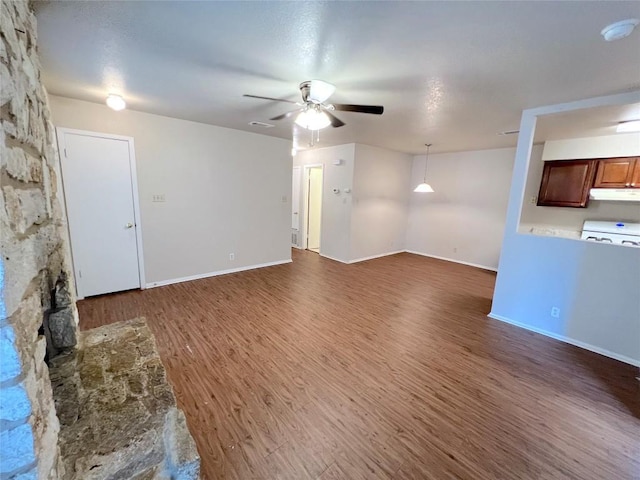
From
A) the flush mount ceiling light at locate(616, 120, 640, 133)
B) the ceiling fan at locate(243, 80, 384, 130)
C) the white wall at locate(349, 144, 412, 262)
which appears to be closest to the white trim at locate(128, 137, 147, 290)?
the ceiling fan at locate(243, 80, 384, 130)

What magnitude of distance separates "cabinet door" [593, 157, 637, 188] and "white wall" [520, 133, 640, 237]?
0.13 metres

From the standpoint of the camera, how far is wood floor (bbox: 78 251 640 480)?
161cm

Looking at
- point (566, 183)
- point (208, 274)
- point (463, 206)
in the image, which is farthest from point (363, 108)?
point (463, 206)

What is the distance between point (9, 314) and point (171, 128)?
3881mm

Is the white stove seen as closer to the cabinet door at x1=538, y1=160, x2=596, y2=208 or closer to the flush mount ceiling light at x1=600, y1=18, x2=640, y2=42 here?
the cabinet door at x1=538, y1=160, x2=596, y2=208

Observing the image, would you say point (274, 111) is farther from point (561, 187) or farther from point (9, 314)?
point (561, 187)

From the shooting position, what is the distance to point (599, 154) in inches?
159

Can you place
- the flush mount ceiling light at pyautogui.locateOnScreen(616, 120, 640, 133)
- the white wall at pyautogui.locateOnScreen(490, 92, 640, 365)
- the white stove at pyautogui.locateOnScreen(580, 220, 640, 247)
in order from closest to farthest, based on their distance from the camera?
the white wall at pyautogui.locateOnScreen(490, 92, 640, 365), the flush mount ceiling light at pyautogui.locateOnScreen(616, 120, 640, 133), the white stove at pyautogui.locateOnScreen(580, 220, 640, 247)

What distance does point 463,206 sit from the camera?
5922mm

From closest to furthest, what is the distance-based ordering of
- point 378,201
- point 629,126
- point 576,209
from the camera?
point 629,126
point 576,209
point 378,201

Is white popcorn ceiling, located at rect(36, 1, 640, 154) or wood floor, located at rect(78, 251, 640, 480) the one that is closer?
white popcorn ceiling, located at rect(36, 1, 640, 154)

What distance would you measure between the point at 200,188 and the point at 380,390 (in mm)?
3779

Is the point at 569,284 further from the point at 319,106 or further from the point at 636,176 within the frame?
the point at 319,106

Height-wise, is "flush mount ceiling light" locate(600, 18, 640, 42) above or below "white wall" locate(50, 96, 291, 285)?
above
